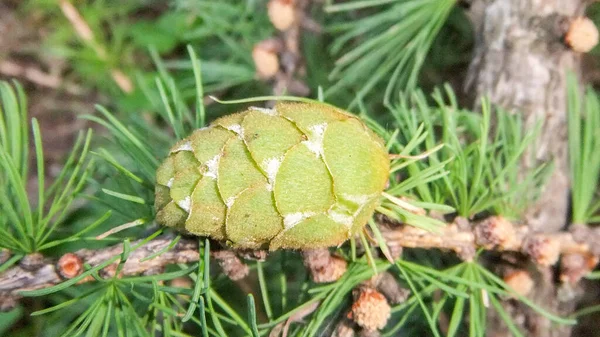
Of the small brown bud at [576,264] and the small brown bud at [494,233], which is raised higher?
the small brown bud at [494,233]

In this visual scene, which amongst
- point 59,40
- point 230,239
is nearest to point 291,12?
point 230,239

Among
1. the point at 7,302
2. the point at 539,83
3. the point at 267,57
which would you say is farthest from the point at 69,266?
the point at 539,83

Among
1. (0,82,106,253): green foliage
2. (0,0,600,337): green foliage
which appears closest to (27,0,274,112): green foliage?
(0,0,600,337): green foliage

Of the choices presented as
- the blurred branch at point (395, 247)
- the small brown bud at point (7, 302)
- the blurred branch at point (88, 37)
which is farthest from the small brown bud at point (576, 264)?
the blurred branch at point (88, 37)

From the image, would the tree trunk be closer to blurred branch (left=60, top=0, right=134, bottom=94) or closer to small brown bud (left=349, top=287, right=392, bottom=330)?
small brown bud (left=349, top=287, right=392, bottom=330)

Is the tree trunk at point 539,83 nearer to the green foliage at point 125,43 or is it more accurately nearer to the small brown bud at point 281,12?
the small brown bud at point 281,12

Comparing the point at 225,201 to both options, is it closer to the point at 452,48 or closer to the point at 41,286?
the point at 41,286
